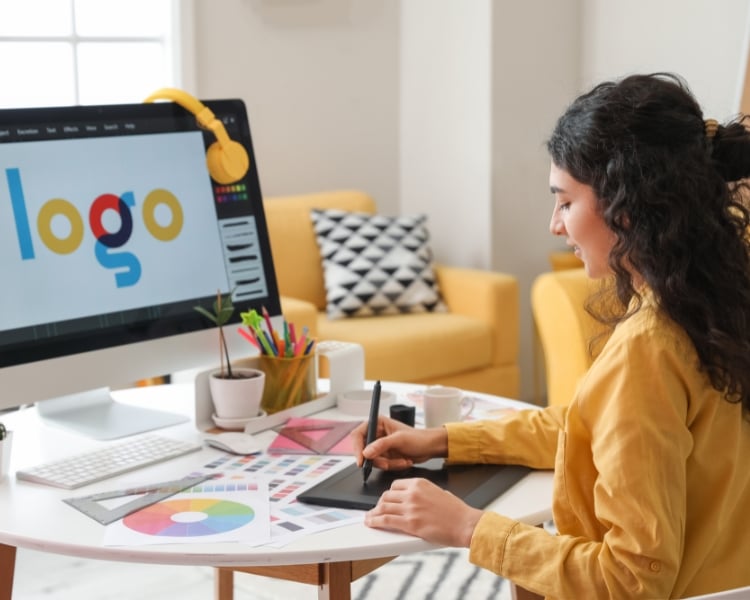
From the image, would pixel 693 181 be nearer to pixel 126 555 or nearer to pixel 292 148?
pixel 126 555

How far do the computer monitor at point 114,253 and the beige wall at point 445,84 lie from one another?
2.17 m

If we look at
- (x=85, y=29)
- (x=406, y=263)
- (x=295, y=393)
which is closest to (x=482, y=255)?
(x=406, y=263)

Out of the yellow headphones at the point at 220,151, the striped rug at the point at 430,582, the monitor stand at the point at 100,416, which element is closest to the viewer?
the monitor stand at the point at 100,416

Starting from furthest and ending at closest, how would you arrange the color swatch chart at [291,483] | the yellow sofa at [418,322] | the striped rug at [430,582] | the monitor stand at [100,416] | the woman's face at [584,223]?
the yellow sofa at [418,322], the striped rug at [430,582], the monitor stand at [100,416], the color swatch chart at [291,483], the woman's face at [584,223]

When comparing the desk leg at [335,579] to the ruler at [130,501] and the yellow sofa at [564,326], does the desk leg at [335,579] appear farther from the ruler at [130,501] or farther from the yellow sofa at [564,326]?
the yellow sofa at [564,326]

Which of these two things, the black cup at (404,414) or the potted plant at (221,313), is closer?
the black cup at (404,414)

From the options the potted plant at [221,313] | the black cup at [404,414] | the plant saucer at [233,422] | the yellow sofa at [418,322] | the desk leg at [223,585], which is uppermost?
the potted plant at [221,313]

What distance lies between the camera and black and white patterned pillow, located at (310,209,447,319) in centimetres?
375

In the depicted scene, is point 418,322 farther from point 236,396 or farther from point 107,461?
point 107,461

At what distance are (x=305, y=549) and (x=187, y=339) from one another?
67 cm

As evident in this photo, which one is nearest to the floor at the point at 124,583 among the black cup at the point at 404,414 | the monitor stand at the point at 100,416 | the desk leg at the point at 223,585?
the desk leg at the point at 223,585

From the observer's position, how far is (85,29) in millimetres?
3777

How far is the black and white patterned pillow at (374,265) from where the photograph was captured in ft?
12.3

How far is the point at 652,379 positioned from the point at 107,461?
83 cm
